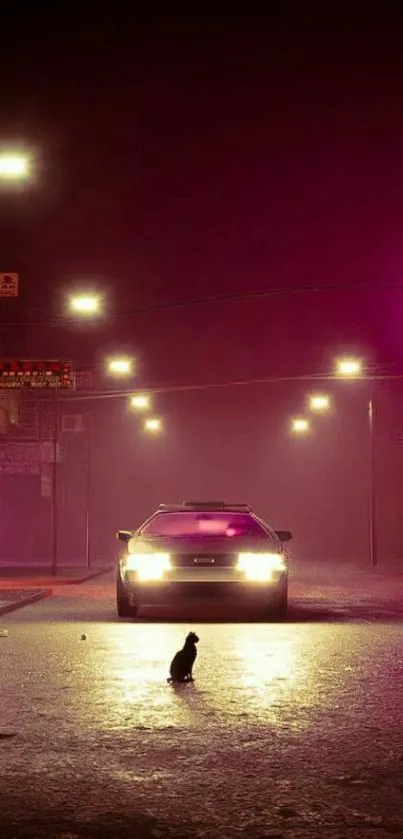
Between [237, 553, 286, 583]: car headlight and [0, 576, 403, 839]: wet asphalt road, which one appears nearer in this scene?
[0, 576, 403, 839]: wet asphalt road

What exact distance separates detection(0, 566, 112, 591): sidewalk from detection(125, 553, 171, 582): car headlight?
32.5ft

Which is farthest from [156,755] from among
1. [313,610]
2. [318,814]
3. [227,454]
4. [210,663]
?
[227,454]

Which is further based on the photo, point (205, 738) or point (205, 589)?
point (205, 589)

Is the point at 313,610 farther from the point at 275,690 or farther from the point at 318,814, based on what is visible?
the point at 318,814

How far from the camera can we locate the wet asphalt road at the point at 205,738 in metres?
5.96

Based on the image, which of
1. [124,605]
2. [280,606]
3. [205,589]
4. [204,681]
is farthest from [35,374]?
[204,681]

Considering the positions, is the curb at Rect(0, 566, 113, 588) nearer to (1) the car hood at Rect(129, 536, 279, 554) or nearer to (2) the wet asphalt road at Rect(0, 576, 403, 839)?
(1) the car hood at Rect(129, 536, 279, 554)

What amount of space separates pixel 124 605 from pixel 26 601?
4.94 m

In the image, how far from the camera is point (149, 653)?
1292cm

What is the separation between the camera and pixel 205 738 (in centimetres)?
805

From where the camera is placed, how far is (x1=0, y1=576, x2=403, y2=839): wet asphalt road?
5.96 m

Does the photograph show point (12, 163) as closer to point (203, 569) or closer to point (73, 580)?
point (203, 569)

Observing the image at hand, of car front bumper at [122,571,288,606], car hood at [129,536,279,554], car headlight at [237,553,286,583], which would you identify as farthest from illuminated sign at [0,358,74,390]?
car headlight at [237,553,286,583]

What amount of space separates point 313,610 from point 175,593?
3945 mm
